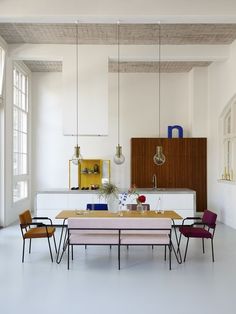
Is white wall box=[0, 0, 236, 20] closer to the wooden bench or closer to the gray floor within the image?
the wooden bench

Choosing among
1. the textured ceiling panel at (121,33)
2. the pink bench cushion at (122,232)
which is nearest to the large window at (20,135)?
the textured ceiling panel at (121,33)

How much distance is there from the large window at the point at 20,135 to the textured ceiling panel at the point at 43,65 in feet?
0.93

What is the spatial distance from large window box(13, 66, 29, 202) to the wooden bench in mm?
4430

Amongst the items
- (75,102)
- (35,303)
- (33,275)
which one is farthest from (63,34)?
(35,303)

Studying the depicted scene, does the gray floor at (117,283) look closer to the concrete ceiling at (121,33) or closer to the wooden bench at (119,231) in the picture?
the wooden bench at (119,231)

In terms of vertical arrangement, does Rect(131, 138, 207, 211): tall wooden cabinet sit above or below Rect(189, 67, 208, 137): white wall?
below

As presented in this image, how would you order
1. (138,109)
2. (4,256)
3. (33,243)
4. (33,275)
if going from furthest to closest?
(138,109) < (33,243) < (4,256) < (33,275)

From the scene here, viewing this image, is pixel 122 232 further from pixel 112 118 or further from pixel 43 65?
pixel 43 65

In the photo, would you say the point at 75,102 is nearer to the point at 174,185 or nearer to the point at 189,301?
the point at 174,185

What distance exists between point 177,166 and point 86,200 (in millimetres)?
2990

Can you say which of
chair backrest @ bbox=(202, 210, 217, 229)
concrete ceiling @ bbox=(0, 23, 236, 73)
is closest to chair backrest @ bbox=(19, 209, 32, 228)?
chair backrest @ bbox=(202, 210, 217, 229)

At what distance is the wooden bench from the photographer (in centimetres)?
468

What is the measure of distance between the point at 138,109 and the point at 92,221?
593cm

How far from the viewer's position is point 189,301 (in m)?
3.67
